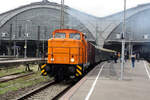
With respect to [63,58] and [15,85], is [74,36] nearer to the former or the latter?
[63,58]

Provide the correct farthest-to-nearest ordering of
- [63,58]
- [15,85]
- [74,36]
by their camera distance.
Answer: [74,36] < [63,58] < [15,85]

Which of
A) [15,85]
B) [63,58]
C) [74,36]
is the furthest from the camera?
[74,36]

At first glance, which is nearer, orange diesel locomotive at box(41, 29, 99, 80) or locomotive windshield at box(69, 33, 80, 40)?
orange diesel locomotive at box(41, 29, 99, 80)

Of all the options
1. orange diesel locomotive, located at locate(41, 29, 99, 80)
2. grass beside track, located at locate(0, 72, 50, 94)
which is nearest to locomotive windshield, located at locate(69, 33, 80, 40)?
orange diesel locomotive, located at locate(41, 29, 99, 80)

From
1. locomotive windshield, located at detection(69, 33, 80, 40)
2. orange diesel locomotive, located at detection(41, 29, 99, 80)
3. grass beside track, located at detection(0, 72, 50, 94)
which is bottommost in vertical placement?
grass beside track, located at detection(0, 72, 50, 94)

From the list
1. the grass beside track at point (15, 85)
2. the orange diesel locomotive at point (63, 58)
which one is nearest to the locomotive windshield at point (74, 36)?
the orange diesel locomotive at point (63, 58)

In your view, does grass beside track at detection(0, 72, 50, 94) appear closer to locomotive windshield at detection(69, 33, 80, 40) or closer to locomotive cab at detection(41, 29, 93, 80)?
locomotive cab at detection(41, 29, 93, 80)

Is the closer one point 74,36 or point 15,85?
point 15,85

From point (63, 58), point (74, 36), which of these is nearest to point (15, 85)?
point (63, 58)

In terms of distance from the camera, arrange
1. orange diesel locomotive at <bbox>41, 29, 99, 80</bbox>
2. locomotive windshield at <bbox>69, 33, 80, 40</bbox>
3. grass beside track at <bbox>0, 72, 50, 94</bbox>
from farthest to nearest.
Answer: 1. locomotive windshield at <bbox>69, 33, 80, 40</bbox>
2. orange diesel locomotive at <bbox>41, 29, 99, 80</bbox>
3. grass beside track at <bbox>0, 72, 50, 94</bbox>

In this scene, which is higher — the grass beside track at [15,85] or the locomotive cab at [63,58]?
the locomotive cab at [63,58]

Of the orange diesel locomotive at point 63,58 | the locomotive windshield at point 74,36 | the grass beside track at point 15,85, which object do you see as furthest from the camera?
the locomotive windshield at point 74,36

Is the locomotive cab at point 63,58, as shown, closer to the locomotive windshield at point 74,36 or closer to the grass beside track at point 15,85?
the locomotive windshield at point 74,36

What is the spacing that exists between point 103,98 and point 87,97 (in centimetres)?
62
